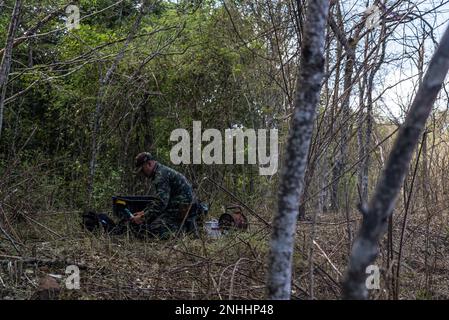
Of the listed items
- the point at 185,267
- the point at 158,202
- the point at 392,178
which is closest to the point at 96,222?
the point at 158,202

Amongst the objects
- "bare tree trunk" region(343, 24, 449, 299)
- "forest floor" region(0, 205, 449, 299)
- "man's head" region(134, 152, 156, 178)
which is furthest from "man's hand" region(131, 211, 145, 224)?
"bare tree trunk" region(343, 24, 449, 299)

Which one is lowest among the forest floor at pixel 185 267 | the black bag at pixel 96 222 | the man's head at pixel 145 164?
the forest floor at pixel 185 267

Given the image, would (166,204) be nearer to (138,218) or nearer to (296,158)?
(138,218)

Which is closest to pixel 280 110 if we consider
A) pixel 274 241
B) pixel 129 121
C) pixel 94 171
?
pixel 129 121

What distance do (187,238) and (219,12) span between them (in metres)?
4.79

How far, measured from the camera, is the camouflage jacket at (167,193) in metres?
6.45

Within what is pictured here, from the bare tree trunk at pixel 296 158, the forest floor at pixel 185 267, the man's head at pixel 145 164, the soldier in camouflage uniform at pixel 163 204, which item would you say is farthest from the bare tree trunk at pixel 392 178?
the man's head at pixel 145 164

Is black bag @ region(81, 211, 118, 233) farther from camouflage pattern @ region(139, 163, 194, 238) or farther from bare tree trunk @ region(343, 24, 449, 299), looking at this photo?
bare tree trunk @ region(343, 24, 449, 299)

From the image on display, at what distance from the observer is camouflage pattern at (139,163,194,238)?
248 inches

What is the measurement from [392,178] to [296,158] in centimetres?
53

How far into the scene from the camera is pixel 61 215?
7.11 metres

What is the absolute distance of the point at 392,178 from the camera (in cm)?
216

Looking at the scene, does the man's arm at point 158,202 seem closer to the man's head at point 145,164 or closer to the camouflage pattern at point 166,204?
the camouflage pattern at point 166,204

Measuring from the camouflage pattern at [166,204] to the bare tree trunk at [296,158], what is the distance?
12.2ft
